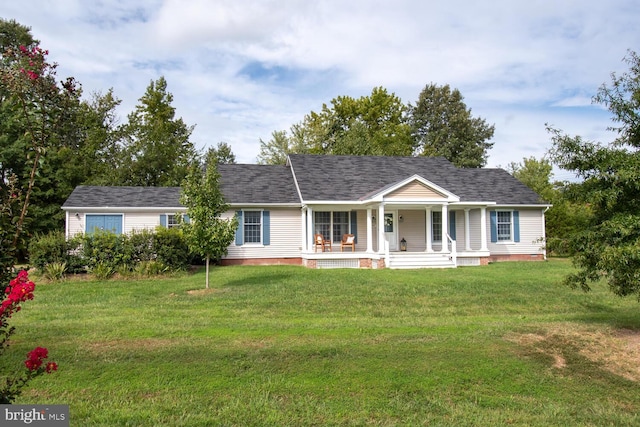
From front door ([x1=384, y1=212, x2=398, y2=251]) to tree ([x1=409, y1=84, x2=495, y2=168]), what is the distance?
88.9ft

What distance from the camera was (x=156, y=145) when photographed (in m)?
33.0

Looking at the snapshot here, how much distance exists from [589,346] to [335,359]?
158 inches

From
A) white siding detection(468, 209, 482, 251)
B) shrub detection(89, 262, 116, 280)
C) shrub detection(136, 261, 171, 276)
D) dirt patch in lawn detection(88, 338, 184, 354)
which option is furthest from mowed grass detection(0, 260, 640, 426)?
white siding detection(468, 209, 482, 251)

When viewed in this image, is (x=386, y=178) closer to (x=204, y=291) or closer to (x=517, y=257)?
(x=517, y=257)

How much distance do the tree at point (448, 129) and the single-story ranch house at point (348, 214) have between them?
2468cm

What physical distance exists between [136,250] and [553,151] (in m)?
12.8

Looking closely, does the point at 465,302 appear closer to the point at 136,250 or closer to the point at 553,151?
the point at 553,151

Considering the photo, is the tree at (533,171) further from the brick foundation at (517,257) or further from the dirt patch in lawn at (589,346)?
the dirt patch in lawn at (589,346)

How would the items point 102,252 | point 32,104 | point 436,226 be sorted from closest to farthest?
point 32,104, point 102,252, point 436,226

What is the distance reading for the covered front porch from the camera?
19062 mm

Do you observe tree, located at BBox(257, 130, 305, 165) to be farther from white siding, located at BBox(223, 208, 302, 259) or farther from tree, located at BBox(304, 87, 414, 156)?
white siding, located at BBox(223, 208, 302, 259)

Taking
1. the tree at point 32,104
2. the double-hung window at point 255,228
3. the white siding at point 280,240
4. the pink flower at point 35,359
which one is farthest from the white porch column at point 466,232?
the pink flower at point 35,359

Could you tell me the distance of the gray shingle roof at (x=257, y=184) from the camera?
20.7 m

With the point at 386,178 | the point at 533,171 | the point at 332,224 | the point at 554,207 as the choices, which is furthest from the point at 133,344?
the point at 533,171
